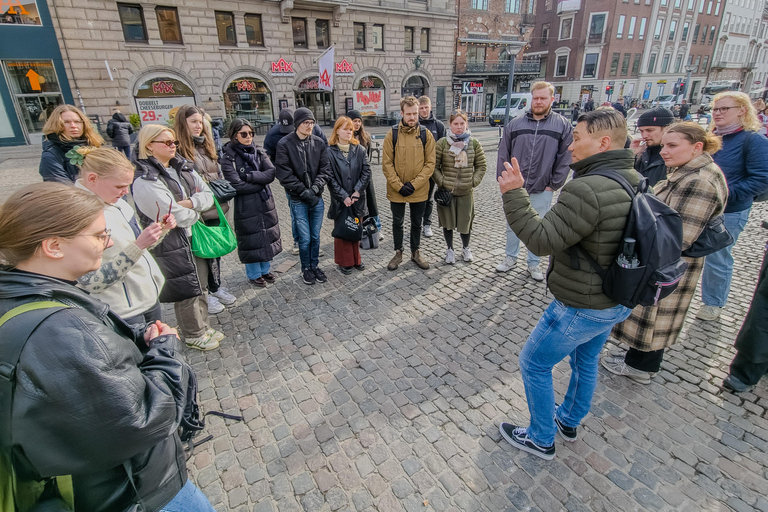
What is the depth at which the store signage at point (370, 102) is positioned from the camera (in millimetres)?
26844

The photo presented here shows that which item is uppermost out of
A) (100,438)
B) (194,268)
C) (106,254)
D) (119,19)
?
(119,19)

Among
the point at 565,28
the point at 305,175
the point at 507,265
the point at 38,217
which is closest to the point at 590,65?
the point at 565,28

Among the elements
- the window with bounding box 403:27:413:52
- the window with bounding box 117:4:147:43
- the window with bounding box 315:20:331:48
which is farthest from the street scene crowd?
the window with bounding box 403:27:413:52

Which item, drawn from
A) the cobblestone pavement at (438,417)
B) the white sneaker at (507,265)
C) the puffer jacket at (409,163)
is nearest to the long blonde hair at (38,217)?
the cobblestone pavement at (438,417)

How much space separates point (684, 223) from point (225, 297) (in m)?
4.64

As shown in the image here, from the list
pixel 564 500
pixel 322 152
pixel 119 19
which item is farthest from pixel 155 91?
pixel 564 500

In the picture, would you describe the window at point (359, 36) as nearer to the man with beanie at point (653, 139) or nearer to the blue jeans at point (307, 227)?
the blue jeans at point (307, 227)

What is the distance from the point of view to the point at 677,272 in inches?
80.2

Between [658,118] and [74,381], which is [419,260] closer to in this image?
[658,118]

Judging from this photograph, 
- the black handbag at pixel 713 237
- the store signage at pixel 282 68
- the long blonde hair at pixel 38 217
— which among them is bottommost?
the black handbag at pixel 713 237

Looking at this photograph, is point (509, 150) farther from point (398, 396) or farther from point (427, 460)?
point (427, 460)

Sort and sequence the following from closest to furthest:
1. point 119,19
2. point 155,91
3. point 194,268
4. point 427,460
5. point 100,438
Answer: point 100,438 < point 427,460 < point 194,268 < point 119,19 < point 155,91

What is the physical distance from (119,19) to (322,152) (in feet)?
69.5

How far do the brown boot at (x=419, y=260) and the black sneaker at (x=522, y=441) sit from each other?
285 centimetres
